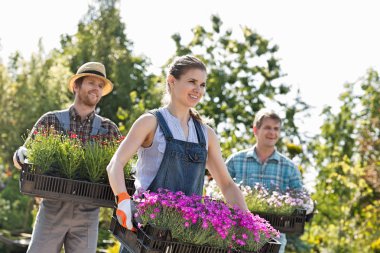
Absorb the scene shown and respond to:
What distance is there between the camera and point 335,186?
13859mm

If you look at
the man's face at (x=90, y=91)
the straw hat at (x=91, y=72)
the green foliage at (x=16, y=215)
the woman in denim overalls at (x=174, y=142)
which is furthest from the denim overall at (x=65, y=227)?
the green foliage at (x=16, y=215)

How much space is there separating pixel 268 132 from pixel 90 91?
66.8 inches

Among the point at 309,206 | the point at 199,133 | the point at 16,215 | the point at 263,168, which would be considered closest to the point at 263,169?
the point at 263,168

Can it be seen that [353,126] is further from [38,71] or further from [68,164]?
[68,164]

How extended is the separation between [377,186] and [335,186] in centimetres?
98

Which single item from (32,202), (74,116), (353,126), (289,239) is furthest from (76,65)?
(74,116)

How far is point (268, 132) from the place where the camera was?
6328mm

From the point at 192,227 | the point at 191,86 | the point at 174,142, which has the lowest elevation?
the point at 192,227

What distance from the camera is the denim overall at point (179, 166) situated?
377 centimetres

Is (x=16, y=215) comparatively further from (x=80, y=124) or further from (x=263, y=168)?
(x=80, y=124)

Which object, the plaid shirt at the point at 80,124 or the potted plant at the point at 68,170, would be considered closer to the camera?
the potted plant at the point at 68,170

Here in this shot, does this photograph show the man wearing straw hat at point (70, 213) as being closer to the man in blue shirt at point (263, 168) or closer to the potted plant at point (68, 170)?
the potted plant at point (68, 170)

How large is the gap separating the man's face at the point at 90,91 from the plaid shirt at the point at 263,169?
1584mm

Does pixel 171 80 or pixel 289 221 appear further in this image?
pixel 289 221
